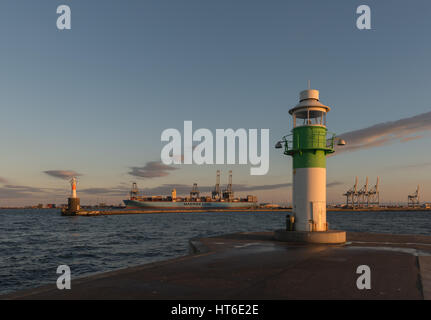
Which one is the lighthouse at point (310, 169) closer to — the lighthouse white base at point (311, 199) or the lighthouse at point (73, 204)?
the lighthouse white base at point (311, 199)

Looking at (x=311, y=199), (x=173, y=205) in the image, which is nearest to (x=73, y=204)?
(x=173, y=205)

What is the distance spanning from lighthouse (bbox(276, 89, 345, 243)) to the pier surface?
446 cm

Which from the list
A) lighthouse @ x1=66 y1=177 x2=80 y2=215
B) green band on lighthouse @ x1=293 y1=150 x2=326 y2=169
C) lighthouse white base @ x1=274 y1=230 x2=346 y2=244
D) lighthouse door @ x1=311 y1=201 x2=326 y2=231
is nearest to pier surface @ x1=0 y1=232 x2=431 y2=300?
lighthouse white base @ x1=274 y1=230 x2=346 y2=244

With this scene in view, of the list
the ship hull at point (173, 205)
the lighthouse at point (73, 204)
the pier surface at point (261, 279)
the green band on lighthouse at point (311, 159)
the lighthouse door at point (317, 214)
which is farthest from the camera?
the ship hull at point (173, 205)

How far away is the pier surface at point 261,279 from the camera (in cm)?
688

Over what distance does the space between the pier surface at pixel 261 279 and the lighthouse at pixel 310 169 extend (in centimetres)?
446

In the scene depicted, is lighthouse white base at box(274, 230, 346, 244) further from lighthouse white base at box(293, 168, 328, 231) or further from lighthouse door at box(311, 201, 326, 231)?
lighthouse white base at box(293, 168, 328, 231)

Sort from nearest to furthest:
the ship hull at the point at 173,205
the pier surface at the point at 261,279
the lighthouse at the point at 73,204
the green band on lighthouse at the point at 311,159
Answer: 1. the pier surface at the point at 261,279
2. the green band on lighthouse at the point at 311,159
3. the lighthouse at the point at 73,204
4. the ship hull at the point at 173,205

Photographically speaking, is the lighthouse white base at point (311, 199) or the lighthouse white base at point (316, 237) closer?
the lighthouse white base at point (316, 237)

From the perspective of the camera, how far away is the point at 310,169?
57.5 ft

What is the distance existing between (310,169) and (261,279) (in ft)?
34.9

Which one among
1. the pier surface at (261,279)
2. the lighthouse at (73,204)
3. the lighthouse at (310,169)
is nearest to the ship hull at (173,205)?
the lighthouse at (73,204)
